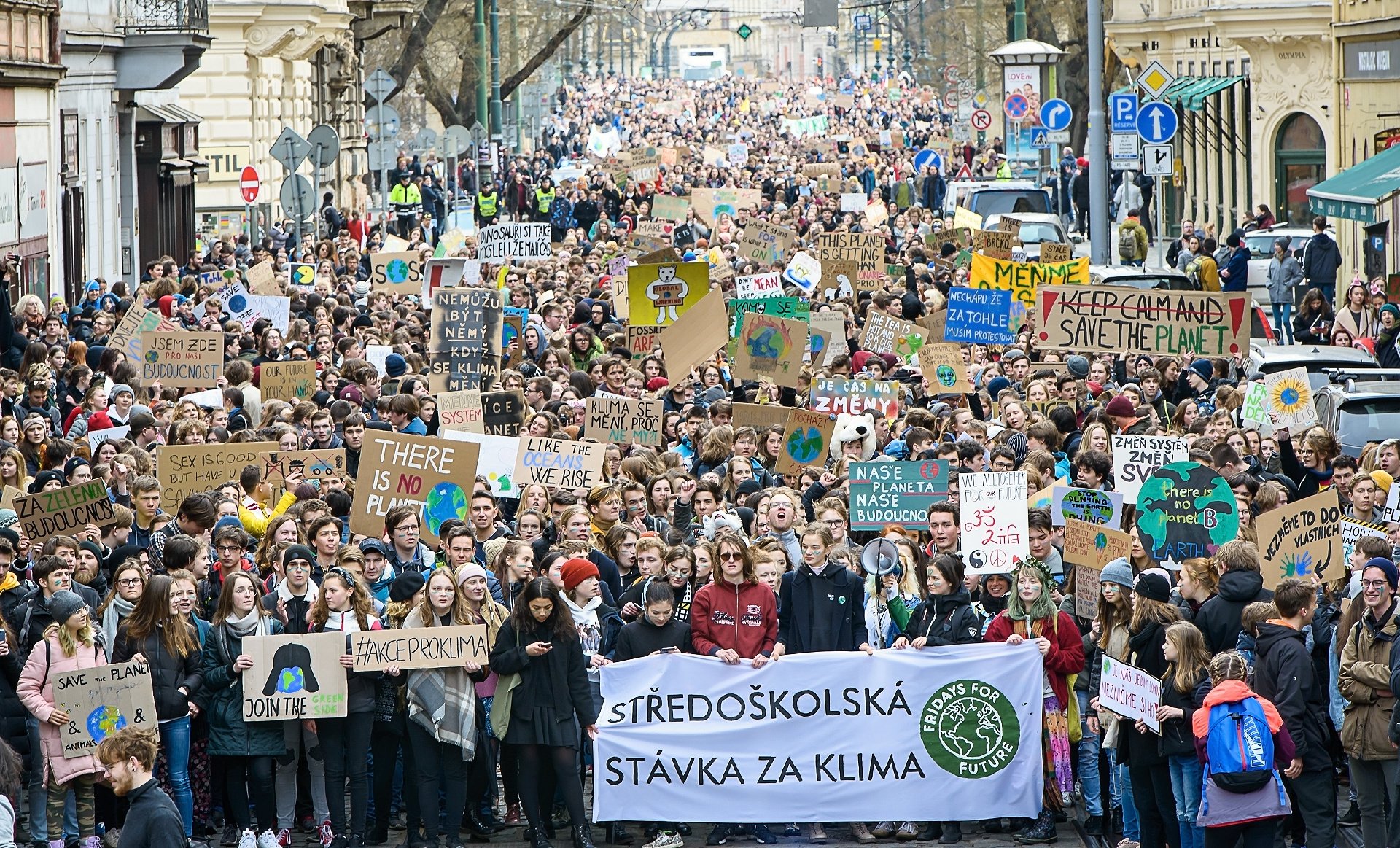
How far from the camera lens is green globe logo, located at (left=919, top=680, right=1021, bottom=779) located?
1053 centimetres

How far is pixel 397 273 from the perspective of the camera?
85.2 feet

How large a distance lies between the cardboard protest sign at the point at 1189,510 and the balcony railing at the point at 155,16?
2556 cm

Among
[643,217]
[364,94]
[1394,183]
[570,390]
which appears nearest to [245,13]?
[643,217]

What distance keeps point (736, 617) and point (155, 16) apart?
26094 millimetres

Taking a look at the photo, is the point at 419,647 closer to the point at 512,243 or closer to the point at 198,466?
the point at 198,466

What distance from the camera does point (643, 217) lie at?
37.6 meters

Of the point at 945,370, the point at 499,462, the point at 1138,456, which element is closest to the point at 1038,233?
the point at 945,370

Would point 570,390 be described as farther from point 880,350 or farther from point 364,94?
point 364,94

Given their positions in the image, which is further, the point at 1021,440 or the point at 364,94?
the point at 364,94

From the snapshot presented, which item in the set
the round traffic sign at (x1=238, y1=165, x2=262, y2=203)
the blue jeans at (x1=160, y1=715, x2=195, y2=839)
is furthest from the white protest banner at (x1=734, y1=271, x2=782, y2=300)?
the blue jeans at (x1=160, y1=715, x2=195, y2=839)

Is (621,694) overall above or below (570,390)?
below

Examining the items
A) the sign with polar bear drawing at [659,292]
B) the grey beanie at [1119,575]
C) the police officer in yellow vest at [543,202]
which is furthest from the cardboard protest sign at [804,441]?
the police officer in yellow vest at [543,202]

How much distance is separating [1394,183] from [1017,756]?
16968 mm

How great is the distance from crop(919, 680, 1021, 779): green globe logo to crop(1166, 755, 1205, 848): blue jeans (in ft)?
3.41
